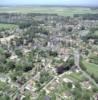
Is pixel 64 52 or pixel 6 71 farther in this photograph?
pixel 64 52

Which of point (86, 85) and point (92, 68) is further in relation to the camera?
point (92, 68)

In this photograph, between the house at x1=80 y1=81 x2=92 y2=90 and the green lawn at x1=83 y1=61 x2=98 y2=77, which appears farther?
the green lawn at x1=83 y1=61 x2=98 y2=77

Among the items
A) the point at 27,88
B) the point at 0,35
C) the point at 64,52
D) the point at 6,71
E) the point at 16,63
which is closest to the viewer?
the point at 27,88

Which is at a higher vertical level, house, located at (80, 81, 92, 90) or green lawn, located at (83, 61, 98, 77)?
house, located at (80, 81, 92, 90)

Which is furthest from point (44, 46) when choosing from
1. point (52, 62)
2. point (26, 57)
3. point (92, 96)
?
point (92, 96)

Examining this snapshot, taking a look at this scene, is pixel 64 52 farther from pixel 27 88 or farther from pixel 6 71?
pixel 27 88

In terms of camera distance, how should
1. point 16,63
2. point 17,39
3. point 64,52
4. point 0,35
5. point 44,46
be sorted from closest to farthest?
1. point 16,63
2. point 64,52
3. point 44,46
4. point 17,39
5. point 0,35

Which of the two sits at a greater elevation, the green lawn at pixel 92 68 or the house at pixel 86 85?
the house at pixel 86 85

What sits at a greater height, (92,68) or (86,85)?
(86,85)

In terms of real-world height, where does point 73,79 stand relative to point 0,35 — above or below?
above

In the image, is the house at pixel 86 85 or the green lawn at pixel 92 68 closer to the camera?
the house at pixel 86 85
